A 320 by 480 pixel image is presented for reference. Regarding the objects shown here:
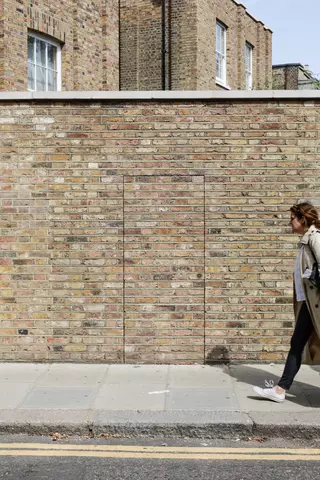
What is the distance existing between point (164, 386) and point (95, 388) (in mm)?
706

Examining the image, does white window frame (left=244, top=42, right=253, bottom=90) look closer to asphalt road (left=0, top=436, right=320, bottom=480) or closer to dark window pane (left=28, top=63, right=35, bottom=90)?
dark window pane (left=28, top=63, right=35, bottom=90)

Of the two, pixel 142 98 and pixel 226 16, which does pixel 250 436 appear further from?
pixel 226 16

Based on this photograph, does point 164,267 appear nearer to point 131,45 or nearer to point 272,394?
point 272,394

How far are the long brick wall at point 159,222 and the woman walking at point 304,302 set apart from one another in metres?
1.48

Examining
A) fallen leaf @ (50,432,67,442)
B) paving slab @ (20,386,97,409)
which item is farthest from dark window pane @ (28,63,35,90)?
fallen leaf @ (50,432,67,442)

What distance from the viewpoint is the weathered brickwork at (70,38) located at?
13391 mm

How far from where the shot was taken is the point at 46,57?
1507cm

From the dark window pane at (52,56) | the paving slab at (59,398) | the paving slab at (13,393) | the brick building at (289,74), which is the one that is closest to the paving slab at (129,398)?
the paving slab at (59,398)

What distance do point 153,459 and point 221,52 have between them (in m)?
19.3

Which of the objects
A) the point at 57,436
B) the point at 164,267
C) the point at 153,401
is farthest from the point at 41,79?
the point at 57,436

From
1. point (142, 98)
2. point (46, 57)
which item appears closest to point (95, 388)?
point (142, 98)

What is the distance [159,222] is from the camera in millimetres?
7652

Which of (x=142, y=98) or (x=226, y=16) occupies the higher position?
(x=226, y=16)

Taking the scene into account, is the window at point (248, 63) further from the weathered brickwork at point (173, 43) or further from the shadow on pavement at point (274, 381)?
the shadow on pavement at point (274, 381)
